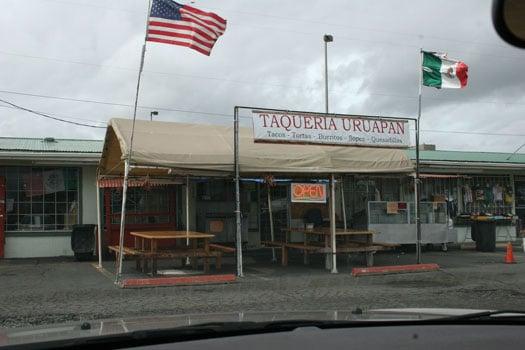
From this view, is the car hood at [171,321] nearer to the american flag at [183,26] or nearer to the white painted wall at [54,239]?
the american flag at [183,26]

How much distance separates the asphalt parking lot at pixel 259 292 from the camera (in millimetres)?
9609

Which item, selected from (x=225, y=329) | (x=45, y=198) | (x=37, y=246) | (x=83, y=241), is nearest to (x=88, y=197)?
(x=45, y=198)

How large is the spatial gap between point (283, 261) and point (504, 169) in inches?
434

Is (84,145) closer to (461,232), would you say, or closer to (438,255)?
(438,255)

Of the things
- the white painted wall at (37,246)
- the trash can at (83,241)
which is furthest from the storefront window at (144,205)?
the white painted wall at (37,246)

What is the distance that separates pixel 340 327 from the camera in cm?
295

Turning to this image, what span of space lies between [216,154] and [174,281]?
2.87 m

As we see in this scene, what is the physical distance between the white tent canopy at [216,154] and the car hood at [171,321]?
898cm

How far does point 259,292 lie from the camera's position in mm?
11453

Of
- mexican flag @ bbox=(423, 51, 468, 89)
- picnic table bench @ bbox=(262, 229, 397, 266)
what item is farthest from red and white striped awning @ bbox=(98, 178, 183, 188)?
mexican flag @ bbox=(423, 51, 468, 89)

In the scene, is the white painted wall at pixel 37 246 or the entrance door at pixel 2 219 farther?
the white painted wall at pixel 37 246

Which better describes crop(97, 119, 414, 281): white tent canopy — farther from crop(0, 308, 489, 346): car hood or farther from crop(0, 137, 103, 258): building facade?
crop(0, 308, 489, 346): car hood

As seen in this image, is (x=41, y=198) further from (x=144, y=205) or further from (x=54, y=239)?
(x=144, y=205)

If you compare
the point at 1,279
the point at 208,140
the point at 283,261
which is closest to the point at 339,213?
the point at 283,261
